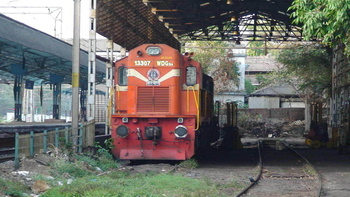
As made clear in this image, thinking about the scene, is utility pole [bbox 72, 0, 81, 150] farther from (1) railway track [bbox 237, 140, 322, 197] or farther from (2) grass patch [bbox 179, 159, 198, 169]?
(1) railway track [bbox 237, 140, 322, 197]

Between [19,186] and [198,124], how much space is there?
7.07 meters

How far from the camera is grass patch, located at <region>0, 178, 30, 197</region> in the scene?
8.88 m

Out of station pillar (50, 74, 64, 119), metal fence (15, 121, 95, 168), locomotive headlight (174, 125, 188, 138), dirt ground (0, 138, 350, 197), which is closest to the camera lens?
dirt ground (0, 138, 350, 197)

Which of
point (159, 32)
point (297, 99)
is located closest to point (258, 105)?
point (297, 99)

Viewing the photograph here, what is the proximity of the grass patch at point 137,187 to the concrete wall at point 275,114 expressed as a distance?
3488 centimetres

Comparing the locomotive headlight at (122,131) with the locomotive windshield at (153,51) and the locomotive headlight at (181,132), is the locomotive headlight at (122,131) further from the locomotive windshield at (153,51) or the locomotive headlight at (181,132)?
the locomotive windshield at (153,51)

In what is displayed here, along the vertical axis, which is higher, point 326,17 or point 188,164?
point 326,17

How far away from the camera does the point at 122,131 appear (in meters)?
15.3

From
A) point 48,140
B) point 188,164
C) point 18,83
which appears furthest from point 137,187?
point 18,83

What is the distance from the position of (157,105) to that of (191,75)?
4.50 feet

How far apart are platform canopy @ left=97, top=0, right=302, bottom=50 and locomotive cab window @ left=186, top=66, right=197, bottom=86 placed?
3.79 meters

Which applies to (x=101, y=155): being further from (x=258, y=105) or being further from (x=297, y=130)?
(x=258, y=105)

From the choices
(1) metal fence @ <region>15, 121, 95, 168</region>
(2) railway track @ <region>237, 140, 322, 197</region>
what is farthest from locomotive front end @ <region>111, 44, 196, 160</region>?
(2) railway track @ <region>237, 140, 322, 197</region>

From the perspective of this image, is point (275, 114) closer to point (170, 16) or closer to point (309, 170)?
point (170, 16)
